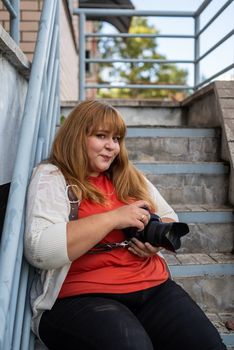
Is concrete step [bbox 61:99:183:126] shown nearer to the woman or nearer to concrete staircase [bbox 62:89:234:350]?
concrete staircase [bbox 62:89:234:350]

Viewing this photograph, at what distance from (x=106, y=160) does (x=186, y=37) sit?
315 centimetres

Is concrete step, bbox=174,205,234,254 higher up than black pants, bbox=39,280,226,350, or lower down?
higher up

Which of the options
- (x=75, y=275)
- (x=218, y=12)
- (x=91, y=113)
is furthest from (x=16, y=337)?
(x=218, y=12)

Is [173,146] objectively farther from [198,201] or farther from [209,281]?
[209,281]

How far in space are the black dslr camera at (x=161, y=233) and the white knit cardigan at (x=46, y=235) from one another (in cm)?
27

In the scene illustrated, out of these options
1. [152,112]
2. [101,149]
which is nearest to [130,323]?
[101,149]

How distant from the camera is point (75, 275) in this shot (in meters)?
1.57

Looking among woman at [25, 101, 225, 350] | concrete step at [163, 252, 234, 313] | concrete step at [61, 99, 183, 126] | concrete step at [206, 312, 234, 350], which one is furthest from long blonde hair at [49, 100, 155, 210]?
concrete step at [61, 99, 183, 126]

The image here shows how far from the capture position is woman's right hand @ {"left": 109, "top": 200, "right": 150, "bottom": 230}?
1.53m

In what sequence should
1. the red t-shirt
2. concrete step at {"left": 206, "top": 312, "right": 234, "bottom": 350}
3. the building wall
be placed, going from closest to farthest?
1. the red t-shirt
2. concrete step at {"left": 206, "top": 312, "right": 234, "bottom": 350}
3. the building wall

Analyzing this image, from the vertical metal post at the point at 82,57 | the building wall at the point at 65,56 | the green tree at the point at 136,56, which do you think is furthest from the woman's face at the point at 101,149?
the green tree at the point at 136,56

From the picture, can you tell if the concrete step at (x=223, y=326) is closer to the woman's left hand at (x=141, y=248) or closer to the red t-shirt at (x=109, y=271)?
the red t-shirt at (x=109, y=271)

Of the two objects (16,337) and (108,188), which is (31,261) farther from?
(108,188)

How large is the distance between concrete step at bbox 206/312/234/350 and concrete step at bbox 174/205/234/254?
0.37 meters
